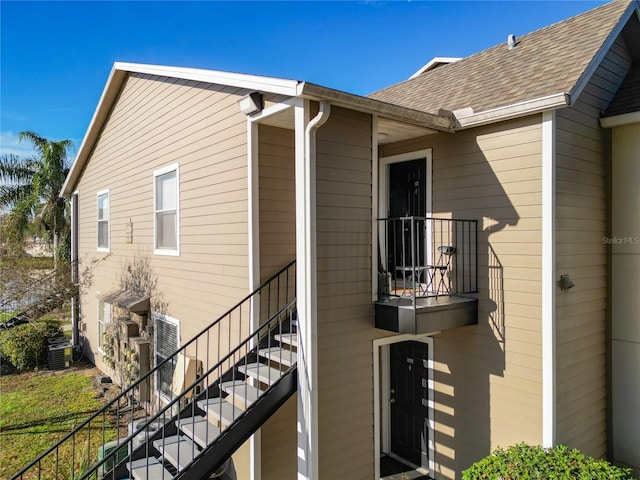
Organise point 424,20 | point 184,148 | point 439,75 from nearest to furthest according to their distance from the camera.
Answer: point 184,148 → point 439,75 → point 424,20

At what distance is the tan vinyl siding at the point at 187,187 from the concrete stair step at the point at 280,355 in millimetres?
909

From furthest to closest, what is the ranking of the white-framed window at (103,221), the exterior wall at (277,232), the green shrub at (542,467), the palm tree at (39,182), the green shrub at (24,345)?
the palm tree at (39,182) < the green shrub at (24,345) < the white-framed window at (103,221) < the exterior wall at (277,232) < the green shrub at (542,467)

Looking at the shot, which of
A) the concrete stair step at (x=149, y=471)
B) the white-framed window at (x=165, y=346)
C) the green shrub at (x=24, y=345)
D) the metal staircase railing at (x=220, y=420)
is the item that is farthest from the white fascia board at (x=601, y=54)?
the green shrub at (x=24, y=345)

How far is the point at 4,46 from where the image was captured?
10367mm

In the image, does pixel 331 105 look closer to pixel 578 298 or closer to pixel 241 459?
pixel 578 298

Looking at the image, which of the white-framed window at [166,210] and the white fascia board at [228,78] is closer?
the white fascia board at [228,78]

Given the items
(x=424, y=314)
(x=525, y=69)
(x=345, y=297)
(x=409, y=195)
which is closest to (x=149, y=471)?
(x=345, y=297)

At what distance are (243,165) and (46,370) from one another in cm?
966

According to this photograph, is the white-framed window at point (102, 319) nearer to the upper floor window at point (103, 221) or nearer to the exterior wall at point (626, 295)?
the upper floor window at point (103, 221)

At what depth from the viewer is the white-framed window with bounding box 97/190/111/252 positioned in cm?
1055

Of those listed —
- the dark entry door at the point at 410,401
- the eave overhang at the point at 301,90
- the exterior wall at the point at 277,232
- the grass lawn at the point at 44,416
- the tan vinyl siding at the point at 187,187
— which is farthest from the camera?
the grass lawn at the point at 44,416

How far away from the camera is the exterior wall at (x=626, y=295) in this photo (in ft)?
17.3

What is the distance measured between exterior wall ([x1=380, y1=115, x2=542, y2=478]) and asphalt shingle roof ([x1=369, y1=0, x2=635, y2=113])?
0.54 m

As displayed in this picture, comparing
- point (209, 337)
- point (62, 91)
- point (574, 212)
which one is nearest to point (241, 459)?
point (209, 337)
